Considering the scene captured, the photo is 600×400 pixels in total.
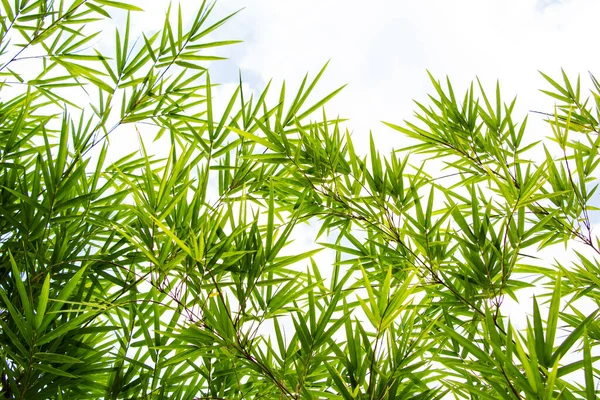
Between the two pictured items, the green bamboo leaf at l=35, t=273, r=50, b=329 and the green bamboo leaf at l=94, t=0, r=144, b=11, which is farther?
the green bamboo leaf at l=94, t=0, r=144, b=11

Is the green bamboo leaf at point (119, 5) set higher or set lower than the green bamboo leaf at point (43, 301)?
higher

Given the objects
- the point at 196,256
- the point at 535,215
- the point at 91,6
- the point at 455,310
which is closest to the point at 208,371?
the point at 196,256

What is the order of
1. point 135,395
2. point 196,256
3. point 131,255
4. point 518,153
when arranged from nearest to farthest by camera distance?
1. point 196,256
2. point 135,395
3. point 131,255
4. point 518,153

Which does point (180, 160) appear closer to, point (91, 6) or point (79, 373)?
point (79, 373)

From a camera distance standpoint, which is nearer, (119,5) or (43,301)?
(43,301)

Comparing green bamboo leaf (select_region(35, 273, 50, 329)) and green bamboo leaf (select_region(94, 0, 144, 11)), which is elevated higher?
green bamboo leaf (select_region(94, 0, 144, 11))

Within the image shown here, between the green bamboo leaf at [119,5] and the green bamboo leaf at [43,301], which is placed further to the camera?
the green bamboo leaf at [119,5]

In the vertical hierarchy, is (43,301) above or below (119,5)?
below

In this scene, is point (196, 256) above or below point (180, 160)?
below

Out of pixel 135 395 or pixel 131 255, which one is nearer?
pixel 135 395

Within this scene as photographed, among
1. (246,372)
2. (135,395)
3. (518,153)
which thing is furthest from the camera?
(518,153)

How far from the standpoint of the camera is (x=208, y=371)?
1.29m

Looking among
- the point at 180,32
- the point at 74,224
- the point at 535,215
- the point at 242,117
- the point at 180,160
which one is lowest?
the point at 74,224

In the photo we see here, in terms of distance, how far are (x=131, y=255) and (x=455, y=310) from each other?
0.92 meters
